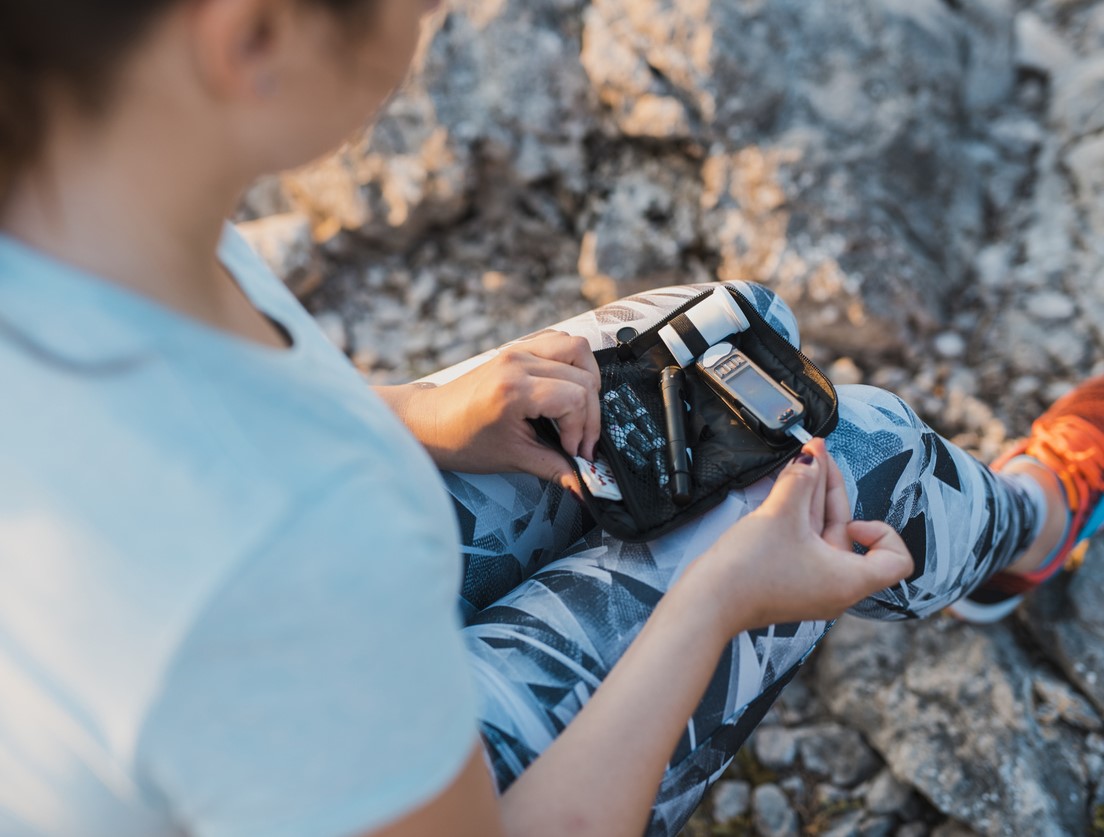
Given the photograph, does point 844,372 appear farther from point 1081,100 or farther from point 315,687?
point 315,687

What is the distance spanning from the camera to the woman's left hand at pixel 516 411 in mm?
1010

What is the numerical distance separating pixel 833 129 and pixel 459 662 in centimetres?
181

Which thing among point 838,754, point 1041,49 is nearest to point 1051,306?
point 1041,49

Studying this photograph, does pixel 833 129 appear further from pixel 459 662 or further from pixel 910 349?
pixel 459 662

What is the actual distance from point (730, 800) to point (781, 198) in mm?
1291


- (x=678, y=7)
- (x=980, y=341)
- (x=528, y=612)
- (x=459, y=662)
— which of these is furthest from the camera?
(x=678, y=7)

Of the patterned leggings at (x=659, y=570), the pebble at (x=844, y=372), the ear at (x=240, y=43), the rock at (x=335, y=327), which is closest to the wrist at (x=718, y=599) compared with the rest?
the patterned leggings at (x=659, y=570)

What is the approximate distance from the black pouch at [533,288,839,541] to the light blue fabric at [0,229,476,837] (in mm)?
496

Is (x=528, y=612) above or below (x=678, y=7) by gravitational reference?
below

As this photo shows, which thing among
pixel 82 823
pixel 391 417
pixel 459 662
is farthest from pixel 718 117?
pixel 82 823

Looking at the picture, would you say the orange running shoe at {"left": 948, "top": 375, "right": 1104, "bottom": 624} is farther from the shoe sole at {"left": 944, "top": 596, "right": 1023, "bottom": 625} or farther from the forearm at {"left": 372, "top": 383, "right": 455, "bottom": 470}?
the forearm at {"left": 372, "top": 383, "right": 455, "bottom": 470}

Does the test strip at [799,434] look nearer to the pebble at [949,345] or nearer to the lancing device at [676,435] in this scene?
A: the lancing device at [676,435]

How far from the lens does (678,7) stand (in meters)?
2.01

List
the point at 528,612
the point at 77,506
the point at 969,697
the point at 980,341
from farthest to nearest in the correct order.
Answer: the point at 980,341 → the point at 969,697 → the point at 528,612 → the point at 77,506
